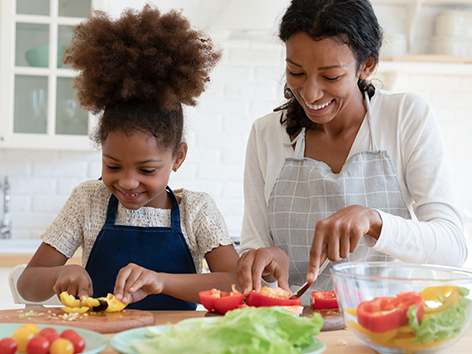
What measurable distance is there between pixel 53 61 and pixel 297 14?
1.76 m

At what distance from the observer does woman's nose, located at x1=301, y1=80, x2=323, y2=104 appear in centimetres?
121

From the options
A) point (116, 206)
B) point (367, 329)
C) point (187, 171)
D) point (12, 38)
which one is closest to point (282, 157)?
point (116, 206)

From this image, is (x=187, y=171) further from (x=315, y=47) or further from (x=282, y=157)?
(x=315, y=47)

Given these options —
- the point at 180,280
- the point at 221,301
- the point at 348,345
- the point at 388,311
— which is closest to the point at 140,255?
the point at 180,280

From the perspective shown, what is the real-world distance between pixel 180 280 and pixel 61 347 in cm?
50

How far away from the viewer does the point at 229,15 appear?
2.28 meters

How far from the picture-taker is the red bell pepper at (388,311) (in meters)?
0.68

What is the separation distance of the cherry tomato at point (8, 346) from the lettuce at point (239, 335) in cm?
16

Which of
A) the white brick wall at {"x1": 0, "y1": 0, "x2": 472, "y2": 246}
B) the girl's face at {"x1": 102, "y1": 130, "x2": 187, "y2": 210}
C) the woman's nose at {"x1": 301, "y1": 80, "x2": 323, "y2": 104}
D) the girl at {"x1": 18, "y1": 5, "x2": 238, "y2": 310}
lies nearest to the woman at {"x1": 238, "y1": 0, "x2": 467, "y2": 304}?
the woman's nose at {"x1": 301, "y1": 80, "x2": 323, "y2": 104}

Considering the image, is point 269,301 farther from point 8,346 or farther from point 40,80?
point 40,80

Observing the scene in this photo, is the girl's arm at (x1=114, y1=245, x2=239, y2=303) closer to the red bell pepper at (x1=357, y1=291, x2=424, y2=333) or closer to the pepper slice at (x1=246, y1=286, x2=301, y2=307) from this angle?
the pepper slice at (x1=246, y1=286, x2=301, y2=307)

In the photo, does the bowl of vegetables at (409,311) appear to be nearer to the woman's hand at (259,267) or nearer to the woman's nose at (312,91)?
the woman's hand at (259,267)

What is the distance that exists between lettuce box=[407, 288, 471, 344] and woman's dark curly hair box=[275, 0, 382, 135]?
70cm

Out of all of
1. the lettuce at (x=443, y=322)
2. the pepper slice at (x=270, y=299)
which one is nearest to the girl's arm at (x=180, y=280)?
the pepper slice at (x=270, y=299)
